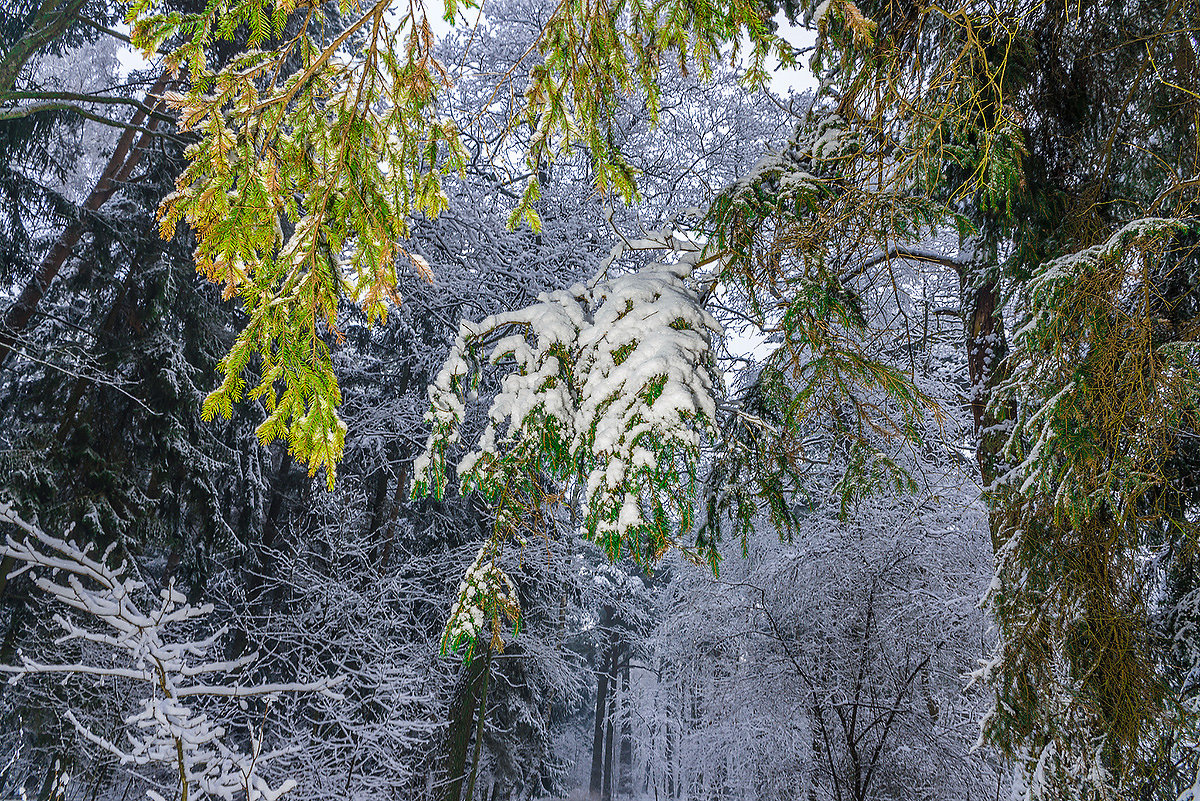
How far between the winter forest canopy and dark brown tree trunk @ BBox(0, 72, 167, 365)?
0.07 m

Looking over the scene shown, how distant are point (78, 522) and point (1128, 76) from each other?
26.8ft

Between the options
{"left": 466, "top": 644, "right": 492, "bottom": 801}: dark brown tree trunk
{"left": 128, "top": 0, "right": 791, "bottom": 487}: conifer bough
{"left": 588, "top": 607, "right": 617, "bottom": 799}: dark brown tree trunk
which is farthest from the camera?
A: {"left": 588, "top": 607, "right": 617, "bottom": 799}: dark brown tree trunk

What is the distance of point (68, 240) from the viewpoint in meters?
6.43

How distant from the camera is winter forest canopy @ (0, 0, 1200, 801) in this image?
68.3 inches

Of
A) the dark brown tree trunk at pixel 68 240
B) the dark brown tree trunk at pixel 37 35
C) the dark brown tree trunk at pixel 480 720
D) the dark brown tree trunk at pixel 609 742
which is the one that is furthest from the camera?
the dark brown tree trunk at pixel 609 742

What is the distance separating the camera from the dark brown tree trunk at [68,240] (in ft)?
19.4

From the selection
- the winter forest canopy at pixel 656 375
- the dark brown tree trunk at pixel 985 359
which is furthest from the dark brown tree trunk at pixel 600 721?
the dark brown tree trunk at pixel 985 359

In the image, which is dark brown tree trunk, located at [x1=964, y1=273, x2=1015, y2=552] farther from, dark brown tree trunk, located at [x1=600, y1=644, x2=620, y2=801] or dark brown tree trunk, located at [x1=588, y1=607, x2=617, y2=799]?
dark brown tree trunk, located at [x1=588, y1=607, x2=617, y2=799]

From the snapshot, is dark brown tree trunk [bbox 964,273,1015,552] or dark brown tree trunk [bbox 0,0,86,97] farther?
dark brown tree trunk [bbox 0,0,86,97]

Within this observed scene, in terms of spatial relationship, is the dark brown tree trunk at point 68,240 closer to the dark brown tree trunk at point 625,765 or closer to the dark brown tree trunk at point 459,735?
the dark brown tree trunk at point 459,735

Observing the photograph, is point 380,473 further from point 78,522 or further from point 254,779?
point 254,779

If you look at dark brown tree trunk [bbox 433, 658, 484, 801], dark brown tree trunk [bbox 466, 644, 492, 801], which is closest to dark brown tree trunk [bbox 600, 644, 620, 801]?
dark brown tree trunk [bbox 433, 658, 484, 801]

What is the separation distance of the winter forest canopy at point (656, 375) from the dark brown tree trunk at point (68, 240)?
0.23 ft

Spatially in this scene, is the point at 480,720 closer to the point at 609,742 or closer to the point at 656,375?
the point at 656,375
